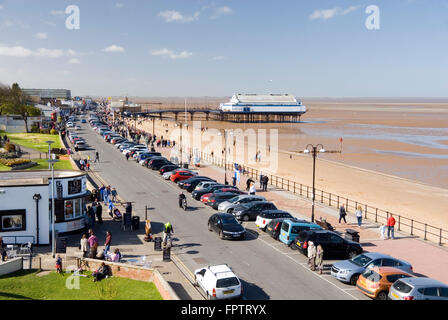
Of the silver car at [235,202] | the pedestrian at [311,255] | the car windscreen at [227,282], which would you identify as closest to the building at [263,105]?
the silver car at [235,202]

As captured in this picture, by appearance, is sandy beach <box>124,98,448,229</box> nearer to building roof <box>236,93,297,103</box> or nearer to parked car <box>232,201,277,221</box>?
parked car <box>232,201,277,221</box>

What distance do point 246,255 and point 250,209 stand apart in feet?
24.3

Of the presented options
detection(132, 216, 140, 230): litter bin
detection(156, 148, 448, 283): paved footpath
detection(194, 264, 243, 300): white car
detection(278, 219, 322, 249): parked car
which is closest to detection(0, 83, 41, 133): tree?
detection(156, 148, 448, 283): paved footpath

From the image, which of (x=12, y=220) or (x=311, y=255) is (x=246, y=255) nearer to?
(x=311, y=255)

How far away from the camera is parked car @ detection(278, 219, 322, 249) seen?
2338 cm

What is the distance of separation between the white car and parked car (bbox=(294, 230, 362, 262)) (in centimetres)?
658

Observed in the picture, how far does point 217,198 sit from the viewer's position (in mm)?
32188

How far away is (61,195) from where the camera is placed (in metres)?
24.0

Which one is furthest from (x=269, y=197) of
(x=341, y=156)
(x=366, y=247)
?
(x=341, y=156)

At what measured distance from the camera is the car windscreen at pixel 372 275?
16.9 meters

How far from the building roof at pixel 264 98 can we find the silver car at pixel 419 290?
14020 cm

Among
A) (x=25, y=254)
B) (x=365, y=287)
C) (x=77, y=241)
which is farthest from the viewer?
(x=77, y=241)

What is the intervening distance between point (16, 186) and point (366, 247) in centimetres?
1818
